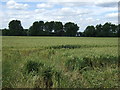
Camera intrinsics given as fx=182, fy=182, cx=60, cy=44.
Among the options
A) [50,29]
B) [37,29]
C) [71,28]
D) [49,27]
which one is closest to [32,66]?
[37,29]

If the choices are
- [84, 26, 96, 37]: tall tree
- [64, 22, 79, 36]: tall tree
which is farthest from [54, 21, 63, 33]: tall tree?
[84, 26, 96, 37]: tall tree

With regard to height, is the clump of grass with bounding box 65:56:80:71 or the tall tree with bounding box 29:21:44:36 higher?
the tall tree with bounding box 29:21:44:36

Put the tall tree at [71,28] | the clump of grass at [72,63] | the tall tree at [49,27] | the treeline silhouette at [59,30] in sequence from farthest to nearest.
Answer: the tall tree at [71,28], the tall tree at [49,27], the treeline silhouette at [59,30], the clump of grass at [72,63]

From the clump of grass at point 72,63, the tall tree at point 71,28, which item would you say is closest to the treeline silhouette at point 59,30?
the tall tree at point 71,28

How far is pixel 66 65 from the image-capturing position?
207 inches

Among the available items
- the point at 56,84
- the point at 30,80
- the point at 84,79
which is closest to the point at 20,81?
the point at 30,80

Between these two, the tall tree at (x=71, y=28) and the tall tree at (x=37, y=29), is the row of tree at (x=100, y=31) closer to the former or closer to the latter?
the tall tree at (x=71, y=28)

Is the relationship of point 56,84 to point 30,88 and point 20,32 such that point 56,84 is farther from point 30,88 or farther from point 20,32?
point 20,32

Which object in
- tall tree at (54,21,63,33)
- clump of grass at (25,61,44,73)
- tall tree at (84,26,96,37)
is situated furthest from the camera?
tall tree at (84,26,96,37)

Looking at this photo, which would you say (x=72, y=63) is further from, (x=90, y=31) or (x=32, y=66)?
(x=90, y=31)

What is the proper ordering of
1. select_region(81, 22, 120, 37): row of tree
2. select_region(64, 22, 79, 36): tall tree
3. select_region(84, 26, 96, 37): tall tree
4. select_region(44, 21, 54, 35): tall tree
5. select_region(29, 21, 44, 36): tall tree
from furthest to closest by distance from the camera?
1. select_region(84, 26, 96, 37): tall tree
2. select_region(81, 22, 120, 37): row of tree
3. select_region(64, 22, 79, 36): tall tree
4. select_region(44, 21, 54, 35): tall tree
5. select_region(29, 21, 44, 36): tall tree

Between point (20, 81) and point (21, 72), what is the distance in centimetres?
43

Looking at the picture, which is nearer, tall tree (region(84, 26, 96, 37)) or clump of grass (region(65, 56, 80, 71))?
clump of grass (region(65, 56, 80, 71))

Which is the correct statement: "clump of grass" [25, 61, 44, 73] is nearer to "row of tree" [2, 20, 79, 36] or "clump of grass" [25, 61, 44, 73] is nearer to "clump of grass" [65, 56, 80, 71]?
"clump of grass" [65, 56, 80, 71]
